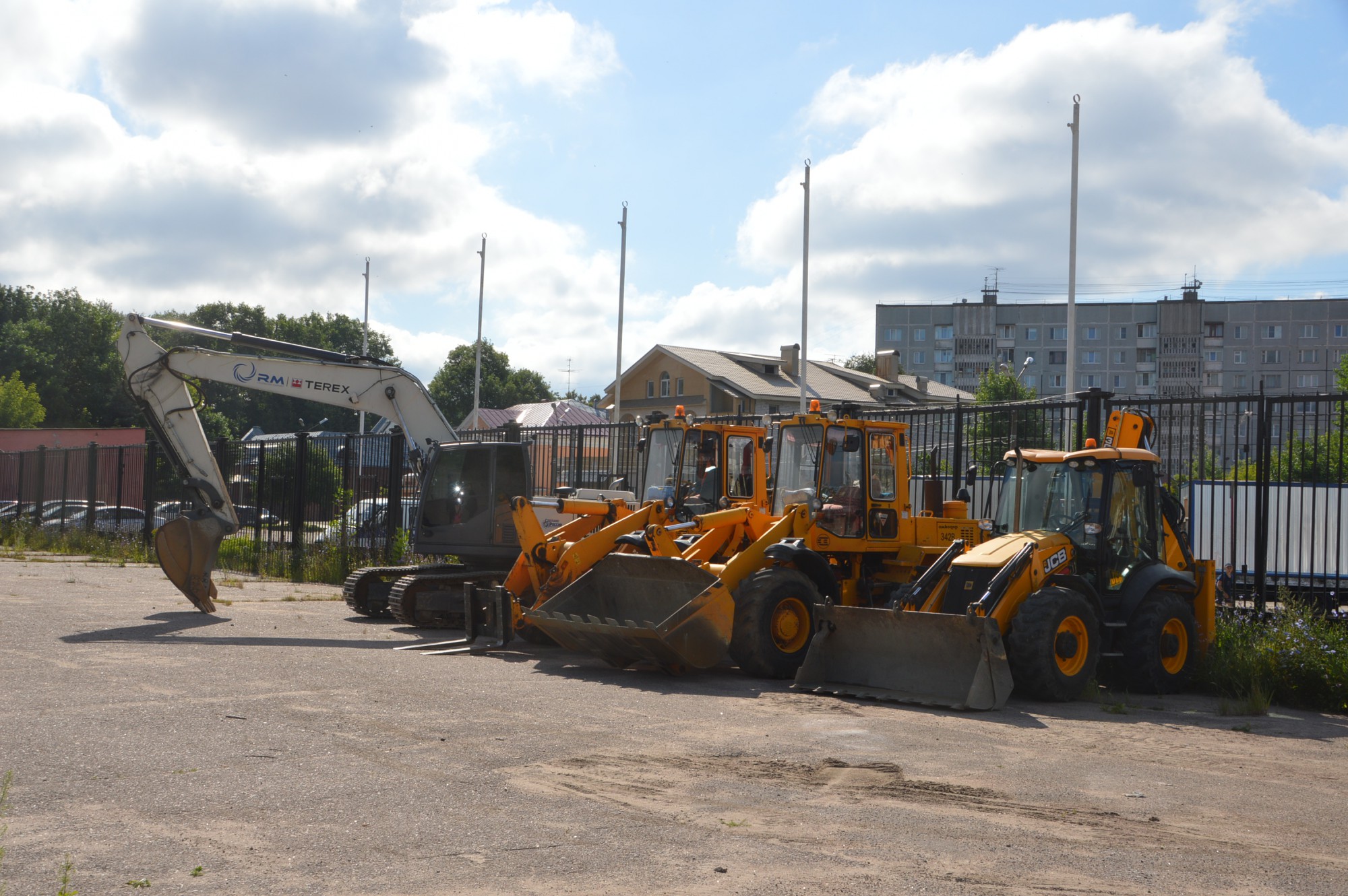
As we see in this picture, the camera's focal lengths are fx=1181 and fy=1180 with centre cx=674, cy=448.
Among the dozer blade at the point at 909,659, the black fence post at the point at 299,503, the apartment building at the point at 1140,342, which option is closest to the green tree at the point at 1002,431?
the dozer blade at the point at 909,659

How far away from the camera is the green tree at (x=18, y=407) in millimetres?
71688

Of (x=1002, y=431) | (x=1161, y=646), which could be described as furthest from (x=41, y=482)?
(x=1161, y=646)

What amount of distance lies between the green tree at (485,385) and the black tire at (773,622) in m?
90.0

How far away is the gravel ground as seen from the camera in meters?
5.26

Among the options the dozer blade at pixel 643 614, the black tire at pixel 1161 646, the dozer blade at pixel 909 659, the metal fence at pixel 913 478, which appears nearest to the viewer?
the dozer blade at pixel 909 659

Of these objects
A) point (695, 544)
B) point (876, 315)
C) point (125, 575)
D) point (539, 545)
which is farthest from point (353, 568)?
point (876, 315)

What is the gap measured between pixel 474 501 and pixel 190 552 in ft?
12.3

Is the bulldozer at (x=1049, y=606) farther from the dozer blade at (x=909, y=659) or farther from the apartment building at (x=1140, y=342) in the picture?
the apartment building at (x=1140, y=342)

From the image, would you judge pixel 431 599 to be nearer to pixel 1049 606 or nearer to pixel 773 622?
pixel 773 622

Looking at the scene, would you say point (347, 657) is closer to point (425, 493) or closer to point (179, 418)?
point (425, 493)

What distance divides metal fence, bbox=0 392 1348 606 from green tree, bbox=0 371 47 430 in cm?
3874

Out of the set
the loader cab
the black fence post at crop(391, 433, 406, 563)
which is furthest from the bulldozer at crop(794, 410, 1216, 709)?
the black fence post at crop(391, 433, 406, 563)

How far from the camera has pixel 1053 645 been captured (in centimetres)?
986

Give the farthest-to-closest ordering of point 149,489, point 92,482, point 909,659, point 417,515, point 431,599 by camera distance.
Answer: point 92,482, point 149,489, point 417,515, point 431,599, point 909,659
